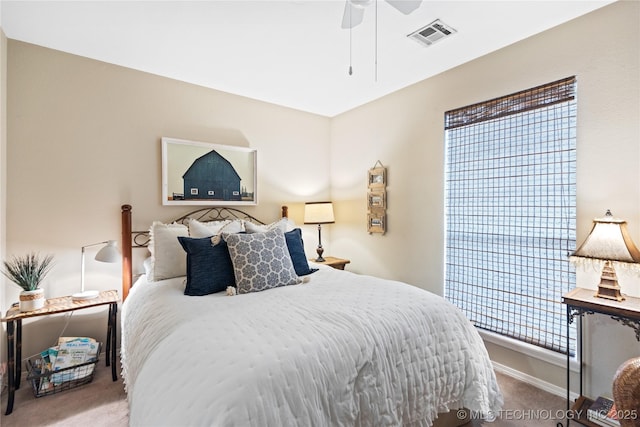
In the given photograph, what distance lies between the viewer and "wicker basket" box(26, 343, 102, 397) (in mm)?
2113

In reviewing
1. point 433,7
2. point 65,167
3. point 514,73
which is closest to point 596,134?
point 514,73

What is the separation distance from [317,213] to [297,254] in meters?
1.22

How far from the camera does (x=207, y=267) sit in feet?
6.97

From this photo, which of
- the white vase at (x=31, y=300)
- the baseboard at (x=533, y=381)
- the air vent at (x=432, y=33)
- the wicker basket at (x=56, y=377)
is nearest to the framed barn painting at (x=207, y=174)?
the white vase at (x=31, y=300)

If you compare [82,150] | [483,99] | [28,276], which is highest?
[483,99]

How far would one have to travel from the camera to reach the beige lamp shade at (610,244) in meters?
1.65

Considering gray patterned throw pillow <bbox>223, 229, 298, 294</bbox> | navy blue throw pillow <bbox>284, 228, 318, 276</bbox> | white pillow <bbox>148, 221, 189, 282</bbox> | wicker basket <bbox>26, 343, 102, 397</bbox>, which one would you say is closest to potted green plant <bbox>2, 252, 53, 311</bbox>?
wicker basket <bbox>26, 343, 102, 397</bbox>

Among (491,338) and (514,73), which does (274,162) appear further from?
(491,338)

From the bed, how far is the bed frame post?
0.44 metres

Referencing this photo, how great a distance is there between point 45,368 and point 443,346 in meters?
2.72

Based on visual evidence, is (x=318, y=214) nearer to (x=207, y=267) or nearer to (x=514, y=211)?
(x=207, y=267)

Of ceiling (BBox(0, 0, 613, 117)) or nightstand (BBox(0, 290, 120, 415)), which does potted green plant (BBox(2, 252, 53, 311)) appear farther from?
ceiling (BBox(0, 0, 613, 117))

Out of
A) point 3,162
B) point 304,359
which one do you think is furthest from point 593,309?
point 3,162

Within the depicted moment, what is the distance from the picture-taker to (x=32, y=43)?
7.72ft
